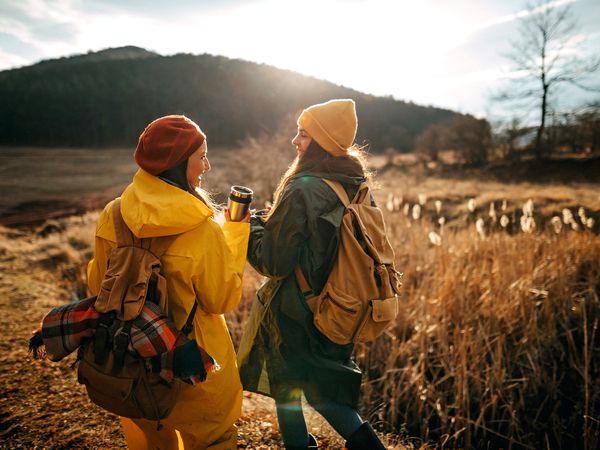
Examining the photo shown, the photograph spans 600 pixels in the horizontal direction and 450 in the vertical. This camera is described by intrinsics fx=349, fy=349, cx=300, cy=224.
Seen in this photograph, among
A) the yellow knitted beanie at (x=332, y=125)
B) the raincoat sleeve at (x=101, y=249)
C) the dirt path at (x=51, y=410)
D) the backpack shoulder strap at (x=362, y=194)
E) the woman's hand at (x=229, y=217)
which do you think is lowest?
the dirt path at (x=51, y=410)

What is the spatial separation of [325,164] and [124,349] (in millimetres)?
1171

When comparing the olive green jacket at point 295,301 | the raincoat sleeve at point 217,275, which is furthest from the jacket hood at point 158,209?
the olive green jacket at point 295,301

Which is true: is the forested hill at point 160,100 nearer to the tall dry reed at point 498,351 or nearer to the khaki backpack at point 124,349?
the tall dry reed at point 498,351

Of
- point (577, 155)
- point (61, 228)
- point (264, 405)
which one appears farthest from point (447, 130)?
point (264, 405)

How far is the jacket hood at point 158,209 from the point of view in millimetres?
1326

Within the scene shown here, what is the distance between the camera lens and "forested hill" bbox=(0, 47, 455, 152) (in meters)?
54.7

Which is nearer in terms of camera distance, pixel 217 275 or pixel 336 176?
pixel 217 275

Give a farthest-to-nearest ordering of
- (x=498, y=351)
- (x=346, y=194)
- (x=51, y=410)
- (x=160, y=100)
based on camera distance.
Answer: (x=160, y=100) < (x=498, y=351) < (x=51, y=410) < (x=346, y=194)

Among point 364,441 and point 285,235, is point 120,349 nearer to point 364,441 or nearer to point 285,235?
point 285,235

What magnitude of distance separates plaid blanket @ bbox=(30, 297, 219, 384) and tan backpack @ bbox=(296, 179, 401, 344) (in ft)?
1.91

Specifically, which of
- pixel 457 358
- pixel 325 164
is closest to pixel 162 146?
pixel 325 164

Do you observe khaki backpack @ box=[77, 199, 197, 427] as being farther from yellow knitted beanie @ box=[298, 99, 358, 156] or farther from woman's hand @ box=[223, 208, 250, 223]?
yellow knitted beanie @ box=[298, 99, 358, 156]

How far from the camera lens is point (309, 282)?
5.45ft

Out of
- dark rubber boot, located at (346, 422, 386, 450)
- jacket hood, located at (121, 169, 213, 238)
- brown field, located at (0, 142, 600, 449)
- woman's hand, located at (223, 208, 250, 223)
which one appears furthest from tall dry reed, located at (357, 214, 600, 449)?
jacket hood, located at (121, 169, 213, 238)
